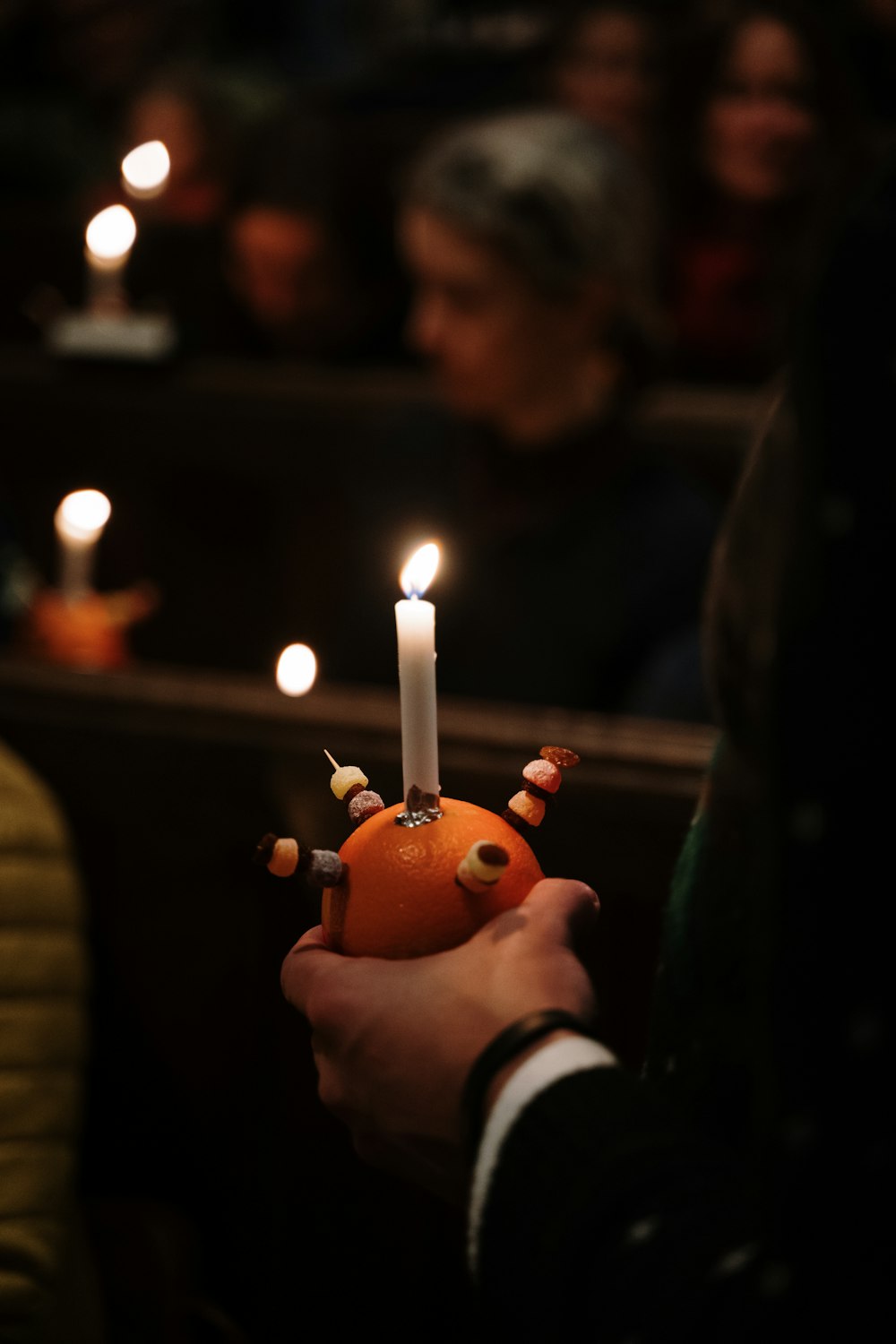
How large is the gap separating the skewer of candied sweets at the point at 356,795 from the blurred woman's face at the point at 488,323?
2207mm

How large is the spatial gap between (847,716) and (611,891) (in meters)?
0.30

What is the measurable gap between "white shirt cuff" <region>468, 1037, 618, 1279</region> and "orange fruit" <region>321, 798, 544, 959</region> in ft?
0.24

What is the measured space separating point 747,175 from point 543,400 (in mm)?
1275

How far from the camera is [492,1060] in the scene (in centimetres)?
72

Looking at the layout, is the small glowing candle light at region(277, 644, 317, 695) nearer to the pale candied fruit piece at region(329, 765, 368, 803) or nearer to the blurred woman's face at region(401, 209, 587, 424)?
the pale candied fruit piece at region(329, 765, 368, 803)

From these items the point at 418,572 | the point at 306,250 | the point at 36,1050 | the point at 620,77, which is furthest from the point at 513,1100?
Answer: the point at 620,77

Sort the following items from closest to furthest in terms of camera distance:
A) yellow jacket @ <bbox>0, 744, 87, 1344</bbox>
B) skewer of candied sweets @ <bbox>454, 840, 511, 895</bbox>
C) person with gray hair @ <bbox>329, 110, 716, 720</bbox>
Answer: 1. skewer of candied sweets @ <bbox>454, 840, 511, 895</bbox>
2. yellow jacket @ <bbox>0, 744, 87, 1344</bbox>
3. person with gray hair @ <bbox>329, 110, 716, 720</bbox>

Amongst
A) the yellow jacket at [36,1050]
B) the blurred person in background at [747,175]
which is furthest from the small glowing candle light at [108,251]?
the yellow jacket at [36,1050]

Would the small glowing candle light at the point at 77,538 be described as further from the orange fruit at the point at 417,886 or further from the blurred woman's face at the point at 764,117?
the orange fruit at the point at 417,886

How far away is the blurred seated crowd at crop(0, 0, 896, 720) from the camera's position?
265cm

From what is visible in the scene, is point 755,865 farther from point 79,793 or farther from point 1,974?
point 79,793

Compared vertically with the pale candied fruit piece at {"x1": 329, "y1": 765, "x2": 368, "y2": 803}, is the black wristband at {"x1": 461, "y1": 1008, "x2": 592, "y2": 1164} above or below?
below

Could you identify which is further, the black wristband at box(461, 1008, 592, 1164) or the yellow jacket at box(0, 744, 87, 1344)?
the yellow jacket at box(0, 744, 87, 1344)

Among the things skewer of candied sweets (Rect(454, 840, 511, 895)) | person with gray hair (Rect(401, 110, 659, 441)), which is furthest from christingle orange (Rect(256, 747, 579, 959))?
person with gray hair (Rect(401, 110, 659, 441))
